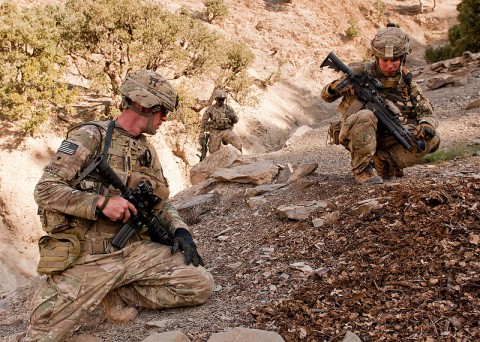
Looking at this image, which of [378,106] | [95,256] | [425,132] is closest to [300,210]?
[378,106]

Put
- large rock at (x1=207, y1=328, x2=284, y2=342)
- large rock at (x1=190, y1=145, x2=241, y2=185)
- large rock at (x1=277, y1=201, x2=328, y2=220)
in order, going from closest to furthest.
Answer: large rock at (x1=207, y1=328, x2=284, y2=342) → large rock at (x1=277, y1=201, x2=328, y2=220) → large rock at (x1=190, y1=145, x2=241, y2=185)

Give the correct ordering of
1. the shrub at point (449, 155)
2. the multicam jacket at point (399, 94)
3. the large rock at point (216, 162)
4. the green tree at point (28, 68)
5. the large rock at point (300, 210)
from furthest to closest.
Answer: the green tree at point (28, 68), the large rock at point (216, 162), the shrub at point (449, 155), the multicam jacket at point (399, 94), the large rock at point (300, 210)

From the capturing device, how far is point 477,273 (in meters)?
2.74

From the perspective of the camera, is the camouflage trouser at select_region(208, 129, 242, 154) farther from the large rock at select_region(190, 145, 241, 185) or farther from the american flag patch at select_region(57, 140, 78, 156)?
the american flag patch at select_region(57, 140, 78, 156)

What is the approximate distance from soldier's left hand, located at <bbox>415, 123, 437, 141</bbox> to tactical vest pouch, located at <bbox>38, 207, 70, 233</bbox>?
3.51 meters

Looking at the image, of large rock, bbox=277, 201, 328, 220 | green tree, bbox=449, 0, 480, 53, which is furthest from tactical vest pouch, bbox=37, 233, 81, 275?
green tree, bbox=449, 0, 480, 53

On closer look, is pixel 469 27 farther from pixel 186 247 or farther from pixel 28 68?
pixel 186 247

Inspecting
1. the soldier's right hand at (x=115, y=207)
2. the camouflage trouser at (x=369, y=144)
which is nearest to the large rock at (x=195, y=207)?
the camouflage trouser at (x=369, y=144)

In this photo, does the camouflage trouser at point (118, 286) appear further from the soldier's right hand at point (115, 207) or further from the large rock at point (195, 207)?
the large rock at point (195, 207)

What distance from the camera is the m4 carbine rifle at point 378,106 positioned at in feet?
15.5

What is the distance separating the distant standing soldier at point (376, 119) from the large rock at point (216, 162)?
3392 millimetres

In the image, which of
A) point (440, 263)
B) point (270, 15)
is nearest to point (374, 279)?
point (440, 263)

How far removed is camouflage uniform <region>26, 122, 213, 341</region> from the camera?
291cm

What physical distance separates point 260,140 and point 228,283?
15.8 m
